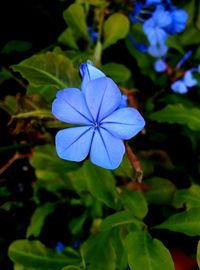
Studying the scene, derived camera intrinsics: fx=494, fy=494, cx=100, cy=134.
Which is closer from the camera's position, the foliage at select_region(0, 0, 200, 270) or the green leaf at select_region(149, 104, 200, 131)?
the foliage at select_region(0, 0, 200, 270)

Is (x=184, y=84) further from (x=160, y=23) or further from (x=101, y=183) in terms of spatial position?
(x=101, y=183)

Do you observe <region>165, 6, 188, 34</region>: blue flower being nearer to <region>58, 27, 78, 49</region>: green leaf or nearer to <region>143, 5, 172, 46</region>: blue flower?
<region>143, 5, 172, 46</region>: blue flower

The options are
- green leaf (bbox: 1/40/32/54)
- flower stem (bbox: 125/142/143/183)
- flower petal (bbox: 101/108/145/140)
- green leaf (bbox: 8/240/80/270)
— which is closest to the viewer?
flower petal (bbox: 101/108/145/140)

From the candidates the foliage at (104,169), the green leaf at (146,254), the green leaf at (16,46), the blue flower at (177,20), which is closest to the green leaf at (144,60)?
the foliage at (104,169)

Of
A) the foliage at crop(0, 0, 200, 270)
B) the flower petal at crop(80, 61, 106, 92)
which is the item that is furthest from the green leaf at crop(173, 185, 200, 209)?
the flower petal at crop(80, 61, 106, 92)

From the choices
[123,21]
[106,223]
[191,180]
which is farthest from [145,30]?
[106,223]

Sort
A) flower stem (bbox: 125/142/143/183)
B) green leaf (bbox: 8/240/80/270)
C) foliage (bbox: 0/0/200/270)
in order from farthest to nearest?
green leaf (bbox: 8/240/80/270) < foliage (bbox: 0/0/200/270) < flower stem (bbox: 125/142/143/183)

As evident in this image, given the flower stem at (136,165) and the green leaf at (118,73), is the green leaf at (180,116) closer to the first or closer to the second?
the green leaf at (118,73)

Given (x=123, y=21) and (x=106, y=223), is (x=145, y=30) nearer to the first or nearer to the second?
(x=123, y=21)
